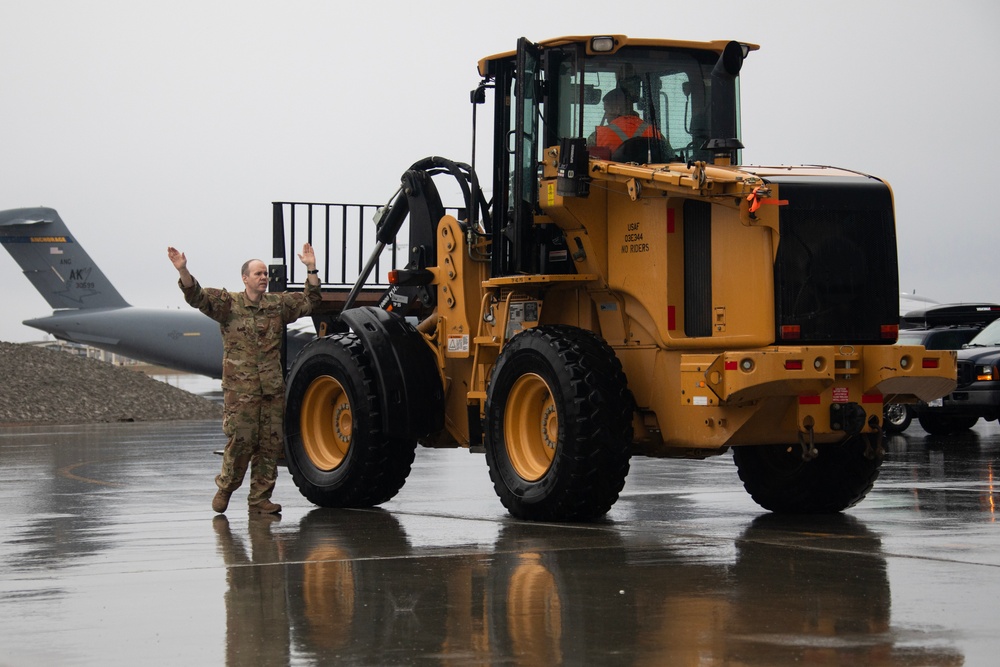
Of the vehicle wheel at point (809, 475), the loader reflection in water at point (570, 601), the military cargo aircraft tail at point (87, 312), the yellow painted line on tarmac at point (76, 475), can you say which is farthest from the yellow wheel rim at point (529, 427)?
the military cargo aircraft tail at point (87, 312)

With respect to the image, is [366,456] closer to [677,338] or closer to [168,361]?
[677,338]

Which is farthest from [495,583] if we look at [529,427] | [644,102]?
[644,102]

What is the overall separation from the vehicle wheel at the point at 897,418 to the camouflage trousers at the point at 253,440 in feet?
43.5

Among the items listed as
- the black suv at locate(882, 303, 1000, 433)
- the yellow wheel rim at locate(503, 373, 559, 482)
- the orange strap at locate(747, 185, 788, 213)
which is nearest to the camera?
the orange strap at locate(747, 185, 788, 213)

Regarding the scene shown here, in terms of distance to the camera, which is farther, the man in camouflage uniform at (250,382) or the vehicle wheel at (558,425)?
the man in camouflage uniform at (250,382)

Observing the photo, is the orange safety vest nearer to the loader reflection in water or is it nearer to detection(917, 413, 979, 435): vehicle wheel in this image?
the loader reflection in water

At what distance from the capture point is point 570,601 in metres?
6.96

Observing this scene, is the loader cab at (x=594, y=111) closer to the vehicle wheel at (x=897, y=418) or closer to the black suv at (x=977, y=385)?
the black suv at (x=977, y=385)

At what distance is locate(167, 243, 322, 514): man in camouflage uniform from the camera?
1137 cm

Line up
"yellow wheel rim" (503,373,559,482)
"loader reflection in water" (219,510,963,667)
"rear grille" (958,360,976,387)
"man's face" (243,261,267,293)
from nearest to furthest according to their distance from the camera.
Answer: "loader reflection in water" (219,510,963,667), "yellow wheel rim" (503,373,559,482), "man's face" (243,261,267,293), "rear grille" (958,360,976,387)

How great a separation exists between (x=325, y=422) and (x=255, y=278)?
1.72 m

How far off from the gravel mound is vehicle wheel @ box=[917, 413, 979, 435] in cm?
1791

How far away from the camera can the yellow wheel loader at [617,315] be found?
32.6 ft

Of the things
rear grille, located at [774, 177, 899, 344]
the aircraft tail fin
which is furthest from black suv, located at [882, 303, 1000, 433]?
the aircraft tail fin
